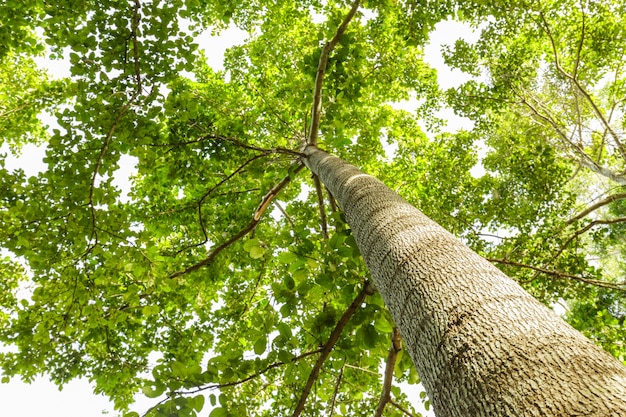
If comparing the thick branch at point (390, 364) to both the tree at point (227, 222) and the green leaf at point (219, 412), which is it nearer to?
the tree at point (227, 222)

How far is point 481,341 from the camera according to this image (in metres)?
0.78

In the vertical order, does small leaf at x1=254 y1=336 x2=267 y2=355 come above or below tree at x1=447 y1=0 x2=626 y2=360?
below

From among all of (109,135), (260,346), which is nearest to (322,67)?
(109,135)

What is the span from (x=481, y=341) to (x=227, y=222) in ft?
16.9

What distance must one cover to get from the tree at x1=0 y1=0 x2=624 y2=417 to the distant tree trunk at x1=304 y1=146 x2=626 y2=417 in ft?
0.04

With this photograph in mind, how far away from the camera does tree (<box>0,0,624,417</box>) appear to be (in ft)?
7.32

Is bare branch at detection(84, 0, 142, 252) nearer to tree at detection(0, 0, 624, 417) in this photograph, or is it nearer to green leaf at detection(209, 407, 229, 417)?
tree at detection(0, 0, 624, 417)

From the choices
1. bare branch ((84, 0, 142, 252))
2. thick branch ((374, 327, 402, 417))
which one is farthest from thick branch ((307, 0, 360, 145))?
thick branch ((374, 327, 402, 417))

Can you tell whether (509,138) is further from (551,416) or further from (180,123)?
(551,416)

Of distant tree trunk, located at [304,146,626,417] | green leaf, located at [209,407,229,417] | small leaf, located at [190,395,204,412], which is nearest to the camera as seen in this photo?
distant tree trunk, located at [304,146,626,417]

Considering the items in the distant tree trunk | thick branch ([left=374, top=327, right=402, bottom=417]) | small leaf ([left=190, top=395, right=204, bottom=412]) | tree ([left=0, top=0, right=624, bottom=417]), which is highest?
tree ([left=0, top=0, right=624, bottom=417])

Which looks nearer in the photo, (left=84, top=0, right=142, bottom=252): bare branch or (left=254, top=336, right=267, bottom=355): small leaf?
(left=254, top=336, right=267, bottom=355): small leaf

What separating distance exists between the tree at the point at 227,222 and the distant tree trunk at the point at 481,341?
0.04 ft

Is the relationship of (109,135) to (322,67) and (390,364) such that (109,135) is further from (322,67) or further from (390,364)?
(390,364)
